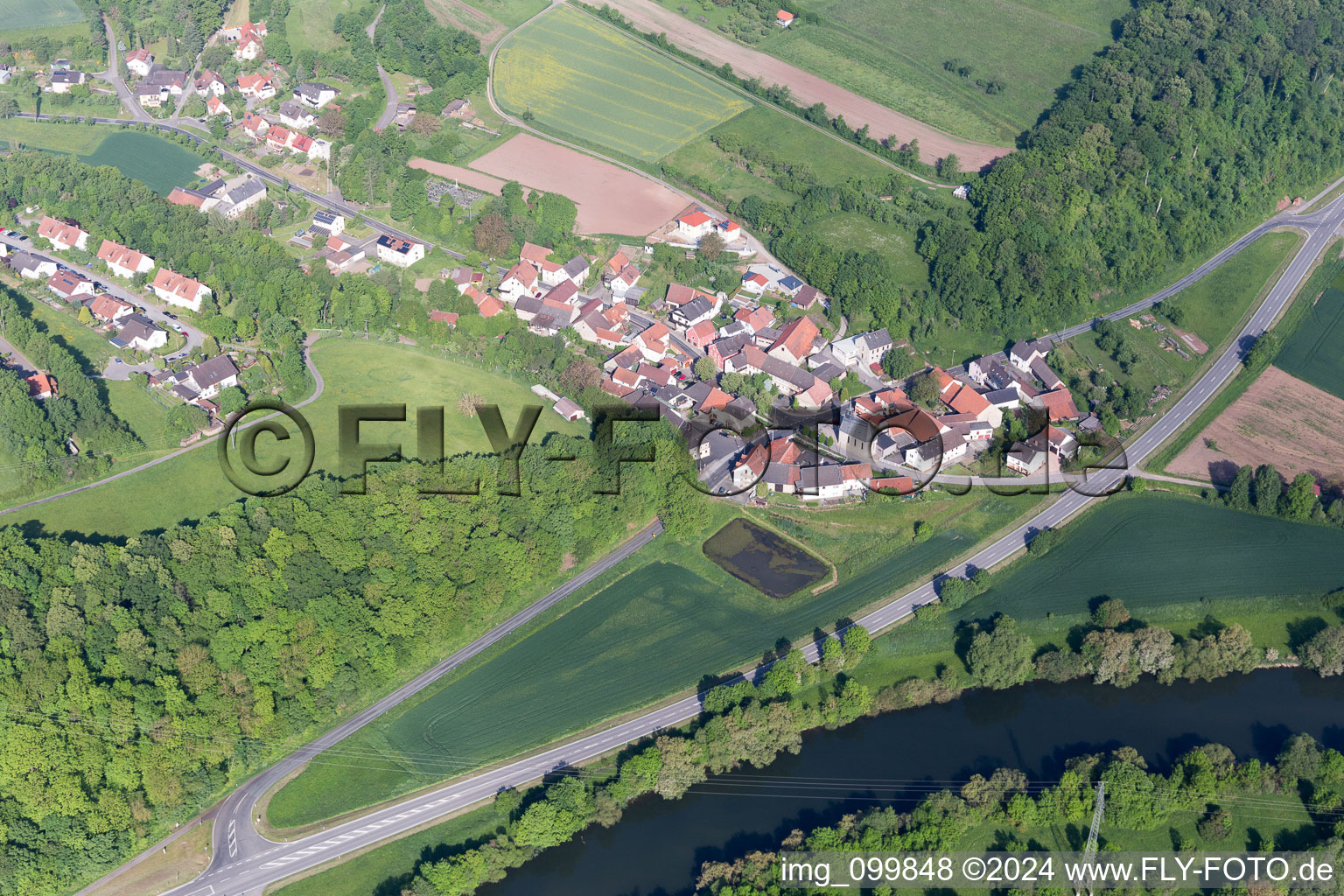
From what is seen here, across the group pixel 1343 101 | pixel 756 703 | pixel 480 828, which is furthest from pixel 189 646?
pixel 1343 101

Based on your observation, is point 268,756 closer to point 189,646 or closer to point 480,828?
point 189,646

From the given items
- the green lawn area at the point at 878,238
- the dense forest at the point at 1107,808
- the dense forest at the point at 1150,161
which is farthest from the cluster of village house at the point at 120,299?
the dense forest at the point at 1150,161

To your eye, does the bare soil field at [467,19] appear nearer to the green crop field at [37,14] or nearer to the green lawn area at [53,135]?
the green lawn area at [53,135]

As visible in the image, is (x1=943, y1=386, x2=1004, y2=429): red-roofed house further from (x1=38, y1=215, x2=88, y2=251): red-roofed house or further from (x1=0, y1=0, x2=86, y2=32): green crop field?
(x1=0, y1=0, x2=86, y2=32): green crop field

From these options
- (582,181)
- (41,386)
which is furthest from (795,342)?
(41,386)

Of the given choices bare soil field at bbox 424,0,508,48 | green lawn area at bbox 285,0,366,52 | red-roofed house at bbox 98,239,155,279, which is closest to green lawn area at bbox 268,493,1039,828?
red-roofed house at bbox 98,239,155,279

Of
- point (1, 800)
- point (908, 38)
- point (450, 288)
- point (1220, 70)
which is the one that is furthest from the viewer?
point (908, 38)
